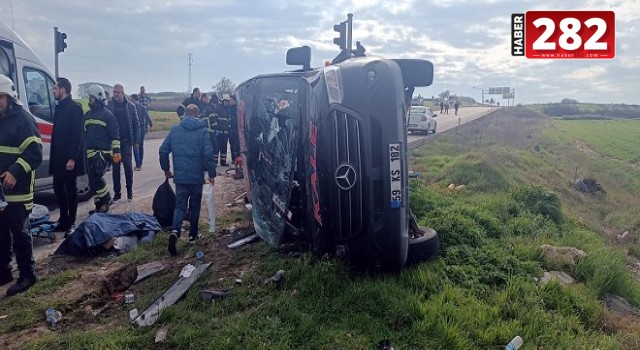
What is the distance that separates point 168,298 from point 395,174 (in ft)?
6.91

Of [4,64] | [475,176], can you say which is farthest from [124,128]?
[475,176]

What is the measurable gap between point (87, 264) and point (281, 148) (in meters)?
2.47

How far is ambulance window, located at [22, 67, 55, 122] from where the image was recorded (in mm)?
7164

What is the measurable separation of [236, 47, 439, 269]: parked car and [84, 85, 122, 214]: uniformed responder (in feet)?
11.6

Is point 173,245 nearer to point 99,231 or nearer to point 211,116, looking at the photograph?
point 99,231

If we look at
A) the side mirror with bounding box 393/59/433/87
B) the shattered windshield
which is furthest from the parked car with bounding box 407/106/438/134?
the side mirror with bounding box 393/59/433/87

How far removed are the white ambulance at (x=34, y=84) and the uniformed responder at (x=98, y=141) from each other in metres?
0.36

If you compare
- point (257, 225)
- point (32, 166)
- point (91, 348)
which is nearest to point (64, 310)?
point (91, 348)

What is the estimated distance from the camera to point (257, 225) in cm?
497

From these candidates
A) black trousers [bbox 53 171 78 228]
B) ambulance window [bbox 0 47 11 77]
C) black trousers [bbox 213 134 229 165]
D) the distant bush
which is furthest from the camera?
black trousers [bbox 213 134 229 165]

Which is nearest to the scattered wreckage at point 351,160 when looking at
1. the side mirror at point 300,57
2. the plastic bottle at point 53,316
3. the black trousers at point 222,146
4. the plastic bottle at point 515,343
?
the side mirror at point 300,57

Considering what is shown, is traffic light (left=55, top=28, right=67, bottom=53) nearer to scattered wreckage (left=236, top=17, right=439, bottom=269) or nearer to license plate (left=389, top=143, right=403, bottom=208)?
scattered wreckage (left=236, top=17, right=439, bottom=269)

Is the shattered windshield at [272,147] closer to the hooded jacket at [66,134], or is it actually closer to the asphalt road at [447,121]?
the hooded jacket at [66,134]

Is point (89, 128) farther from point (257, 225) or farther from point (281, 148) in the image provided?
point (281, 148)
